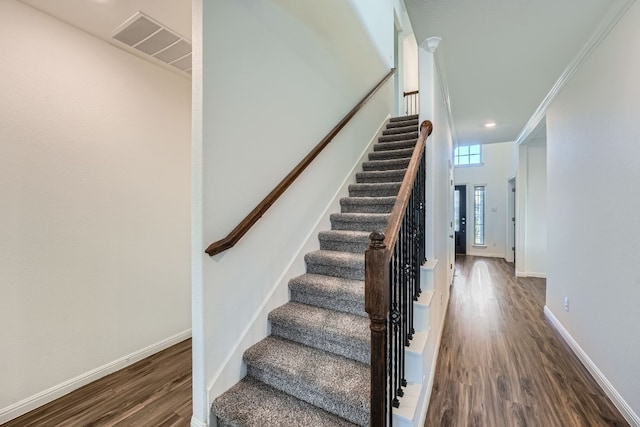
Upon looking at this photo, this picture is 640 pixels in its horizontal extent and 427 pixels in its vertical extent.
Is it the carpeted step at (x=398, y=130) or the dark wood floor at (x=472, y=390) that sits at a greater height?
the carpeted step at (x=398, y=130)

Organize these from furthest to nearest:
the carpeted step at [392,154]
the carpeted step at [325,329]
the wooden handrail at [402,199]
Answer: the carpeted step at [392,154] < the carpeted step at [325,329] < the wooden handrail at [402,199]

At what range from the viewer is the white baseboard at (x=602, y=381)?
1745 mm

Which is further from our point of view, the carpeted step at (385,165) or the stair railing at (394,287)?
the carpeted step at (385,165)

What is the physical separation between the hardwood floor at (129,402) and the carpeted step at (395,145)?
10.9 feet

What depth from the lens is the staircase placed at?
1424mm

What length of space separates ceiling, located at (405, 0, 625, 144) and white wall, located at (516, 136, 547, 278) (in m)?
2.02

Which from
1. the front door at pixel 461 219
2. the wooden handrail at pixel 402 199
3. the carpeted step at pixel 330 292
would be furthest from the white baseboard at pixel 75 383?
the front door at pixel 461 219

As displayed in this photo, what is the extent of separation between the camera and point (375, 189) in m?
2.98

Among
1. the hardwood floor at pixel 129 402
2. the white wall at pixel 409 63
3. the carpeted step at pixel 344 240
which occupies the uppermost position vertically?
the white wall at pixel 409 63

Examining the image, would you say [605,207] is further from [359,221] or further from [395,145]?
[395,145]

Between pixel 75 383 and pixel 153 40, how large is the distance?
264 centimetres

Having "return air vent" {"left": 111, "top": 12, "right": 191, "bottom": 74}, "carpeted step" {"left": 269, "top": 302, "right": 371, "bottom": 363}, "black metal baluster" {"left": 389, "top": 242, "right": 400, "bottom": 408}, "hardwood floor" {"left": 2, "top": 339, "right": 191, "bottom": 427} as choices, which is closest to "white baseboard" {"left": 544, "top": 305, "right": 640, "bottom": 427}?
"black metal baluster" {"left": 389, "top": 242, "right": 400, "bottom": 408}

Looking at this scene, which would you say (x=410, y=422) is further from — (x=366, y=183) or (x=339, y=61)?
(x=339, y=61)

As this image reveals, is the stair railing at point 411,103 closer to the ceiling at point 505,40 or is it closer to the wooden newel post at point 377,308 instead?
the ceiling at point 505,40
